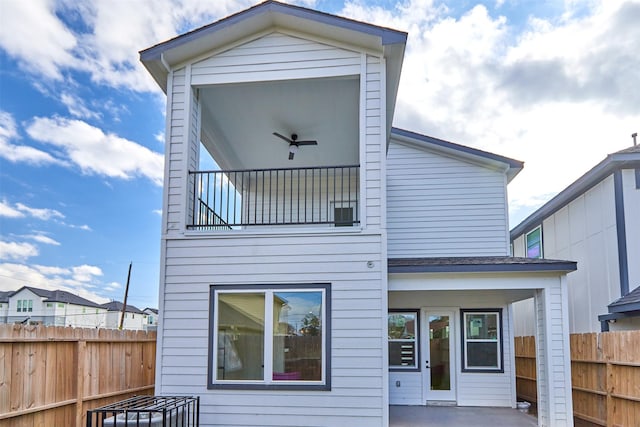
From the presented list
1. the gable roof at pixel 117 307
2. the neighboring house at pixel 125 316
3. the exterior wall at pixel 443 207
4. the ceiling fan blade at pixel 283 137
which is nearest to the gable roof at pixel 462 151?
the exterior wall at pixel 443 207

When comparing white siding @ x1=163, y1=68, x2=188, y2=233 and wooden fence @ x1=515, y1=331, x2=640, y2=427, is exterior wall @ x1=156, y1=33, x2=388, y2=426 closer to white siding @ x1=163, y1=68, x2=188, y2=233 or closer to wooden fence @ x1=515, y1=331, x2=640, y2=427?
white siding @ x1=163, y1=68, x2=188, y2=233

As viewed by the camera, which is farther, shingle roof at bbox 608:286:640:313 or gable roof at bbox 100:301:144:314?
gable roof at bbox 100:301:144:314

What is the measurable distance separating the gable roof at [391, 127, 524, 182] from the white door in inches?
123

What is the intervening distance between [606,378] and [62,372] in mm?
7746

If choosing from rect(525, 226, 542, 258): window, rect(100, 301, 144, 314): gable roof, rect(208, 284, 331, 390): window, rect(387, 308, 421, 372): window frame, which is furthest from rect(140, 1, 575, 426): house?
rect(100, 301, 144, 314): gable roof

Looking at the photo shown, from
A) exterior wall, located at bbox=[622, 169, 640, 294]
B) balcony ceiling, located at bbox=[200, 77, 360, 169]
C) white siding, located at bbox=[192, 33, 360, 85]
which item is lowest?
exterior wall, located at bbox=[622, 169, 640, 294]

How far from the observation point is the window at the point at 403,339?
10.7 m

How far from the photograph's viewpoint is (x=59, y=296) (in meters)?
39.3

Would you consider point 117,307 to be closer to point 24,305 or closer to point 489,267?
point 24,305

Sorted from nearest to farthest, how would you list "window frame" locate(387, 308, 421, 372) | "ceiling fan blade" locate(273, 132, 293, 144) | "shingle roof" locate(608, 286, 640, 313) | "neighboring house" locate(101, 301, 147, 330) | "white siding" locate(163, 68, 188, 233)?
1. "white siding" locate(163, 68, 188, 233)
2. "ceiling fan blade" locate(273, 132, 293, 144)
3. "shingle roof" locate(608, 286, 640, 313)
4. "window frame" locate(387, 308, 421, 372)
5. "neighboring house" locate(101, 301, 147, 330)

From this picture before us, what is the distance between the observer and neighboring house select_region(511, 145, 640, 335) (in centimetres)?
1038

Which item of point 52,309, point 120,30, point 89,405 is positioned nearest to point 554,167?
point 120,30

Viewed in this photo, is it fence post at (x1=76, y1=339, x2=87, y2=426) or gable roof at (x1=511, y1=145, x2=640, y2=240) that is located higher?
gable roof at (x1=511, y1=145, x2=640, y2=240)

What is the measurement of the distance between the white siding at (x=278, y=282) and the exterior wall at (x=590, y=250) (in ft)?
21.6
